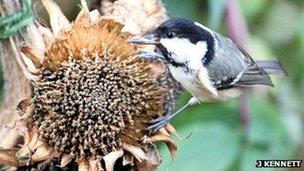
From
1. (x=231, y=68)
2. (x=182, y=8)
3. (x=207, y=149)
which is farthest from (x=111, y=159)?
(x=182, y=8)

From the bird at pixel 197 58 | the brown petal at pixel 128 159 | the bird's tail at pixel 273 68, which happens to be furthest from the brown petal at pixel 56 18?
the bird's tail at pixel 273 68

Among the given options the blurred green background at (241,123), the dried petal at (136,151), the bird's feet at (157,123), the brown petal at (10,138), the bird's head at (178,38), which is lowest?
the blurred green background at (241,123)

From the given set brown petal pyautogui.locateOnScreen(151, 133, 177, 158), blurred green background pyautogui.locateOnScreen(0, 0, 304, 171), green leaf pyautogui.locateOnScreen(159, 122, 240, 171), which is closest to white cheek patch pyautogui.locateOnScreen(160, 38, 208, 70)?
brown petal pyautogui.locateOnScreen(151, 133, 177, 158)

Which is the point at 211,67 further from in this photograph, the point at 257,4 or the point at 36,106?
the point at 257,4

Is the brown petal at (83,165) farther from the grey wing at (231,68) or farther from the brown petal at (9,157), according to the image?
the grey wing at (231,68)

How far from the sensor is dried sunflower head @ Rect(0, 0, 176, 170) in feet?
4.56

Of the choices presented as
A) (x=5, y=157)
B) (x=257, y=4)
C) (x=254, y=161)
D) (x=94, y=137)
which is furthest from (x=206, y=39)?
(x=257, y=4)

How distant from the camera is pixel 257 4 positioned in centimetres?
229

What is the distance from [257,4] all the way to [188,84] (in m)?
0.89

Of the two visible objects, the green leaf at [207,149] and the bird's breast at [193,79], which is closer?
the bird's breast at [193,79]

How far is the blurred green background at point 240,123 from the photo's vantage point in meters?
1.96

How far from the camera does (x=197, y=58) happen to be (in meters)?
1.44

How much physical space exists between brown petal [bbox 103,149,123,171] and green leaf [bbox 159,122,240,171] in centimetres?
55

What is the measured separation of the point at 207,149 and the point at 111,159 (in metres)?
0.64
